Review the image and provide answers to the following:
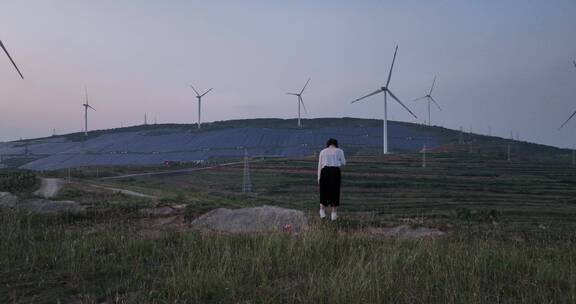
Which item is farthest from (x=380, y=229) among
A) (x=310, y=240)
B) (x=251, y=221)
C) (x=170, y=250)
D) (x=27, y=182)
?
(x=27, y=182)

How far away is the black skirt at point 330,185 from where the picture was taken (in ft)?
38.8

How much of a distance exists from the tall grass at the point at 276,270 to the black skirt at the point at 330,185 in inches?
131

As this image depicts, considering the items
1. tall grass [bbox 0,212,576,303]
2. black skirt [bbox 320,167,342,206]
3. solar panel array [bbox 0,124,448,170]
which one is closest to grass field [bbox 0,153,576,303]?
tall grass [bbox 0,212,576,303]

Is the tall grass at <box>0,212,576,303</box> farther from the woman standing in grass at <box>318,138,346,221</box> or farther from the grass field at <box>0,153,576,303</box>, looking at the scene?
the woman standing in grass at <box>318,138,346,221</box>

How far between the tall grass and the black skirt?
3.32 metres

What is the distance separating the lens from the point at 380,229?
1127cm

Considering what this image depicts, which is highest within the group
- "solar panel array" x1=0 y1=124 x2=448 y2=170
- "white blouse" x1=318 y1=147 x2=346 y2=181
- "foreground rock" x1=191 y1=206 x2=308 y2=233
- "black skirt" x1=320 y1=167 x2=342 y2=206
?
"solar panel array" x1=0 y1=124 x2=448 y2=170

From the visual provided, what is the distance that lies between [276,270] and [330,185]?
217 inches

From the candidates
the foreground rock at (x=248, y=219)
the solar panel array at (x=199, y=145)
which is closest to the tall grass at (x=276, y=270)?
the foreground rock at (x=248, y=219)

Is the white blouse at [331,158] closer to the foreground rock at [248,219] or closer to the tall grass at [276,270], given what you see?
the foreground rock at [248,219]

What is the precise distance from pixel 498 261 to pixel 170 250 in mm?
4658

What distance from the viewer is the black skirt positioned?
11812mm

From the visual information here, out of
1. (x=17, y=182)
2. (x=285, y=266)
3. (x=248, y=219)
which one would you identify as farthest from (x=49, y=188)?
(x=285, y=266)

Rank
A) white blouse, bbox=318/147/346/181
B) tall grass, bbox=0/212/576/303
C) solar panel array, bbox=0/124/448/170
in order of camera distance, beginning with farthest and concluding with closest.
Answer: solar panel array, bbox=0/124/448/170 → white blouse, bbox=318/147/346/181 → tall grass, bbox=0/212/576/303
